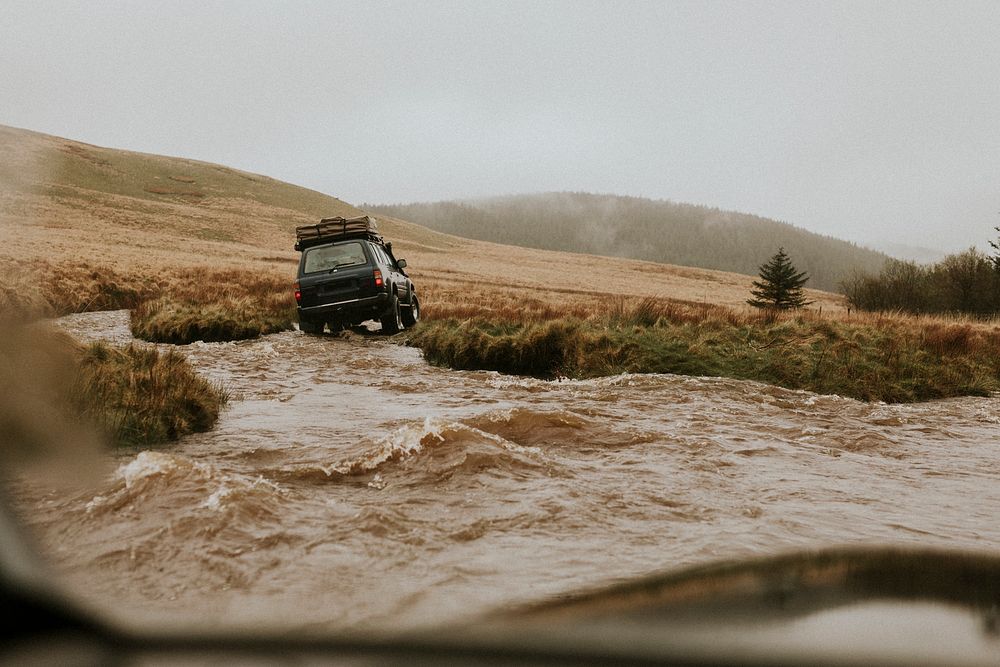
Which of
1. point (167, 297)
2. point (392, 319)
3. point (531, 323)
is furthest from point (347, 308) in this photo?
point (167, 297)

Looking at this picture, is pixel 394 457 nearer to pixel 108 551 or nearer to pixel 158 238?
pixel 108 551

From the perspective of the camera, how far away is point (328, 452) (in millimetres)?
4797

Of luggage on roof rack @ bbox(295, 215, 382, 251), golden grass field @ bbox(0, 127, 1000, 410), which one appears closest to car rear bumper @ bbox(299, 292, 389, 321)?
golden grass field @ bbox(0, 127, 1000, 410)

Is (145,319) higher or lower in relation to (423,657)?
lower

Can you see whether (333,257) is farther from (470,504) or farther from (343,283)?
(470,504)

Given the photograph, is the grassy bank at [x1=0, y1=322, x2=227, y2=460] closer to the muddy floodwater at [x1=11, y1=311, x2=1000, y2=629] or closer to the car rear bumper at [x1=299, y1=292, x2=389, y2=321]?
the muddy floodwater at [x1=11, y1=311, x2=1000, y2=629]

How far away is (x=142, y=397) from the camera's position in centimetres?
553

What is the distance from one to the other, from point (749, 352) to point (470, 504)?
734cm

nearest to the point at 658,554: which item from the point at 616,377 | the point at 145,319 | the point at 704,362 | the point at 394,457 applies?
the point at 394,457

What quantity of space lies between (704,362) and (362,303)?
22.6 feet

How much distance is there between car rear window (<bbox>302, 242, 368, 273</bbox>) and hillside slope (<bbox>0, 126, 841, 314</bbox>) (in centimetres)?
633

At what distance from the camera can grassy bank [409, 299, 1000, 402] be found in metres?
9.17

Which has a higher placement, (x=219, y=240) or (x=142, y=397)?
(x=219, y=240)

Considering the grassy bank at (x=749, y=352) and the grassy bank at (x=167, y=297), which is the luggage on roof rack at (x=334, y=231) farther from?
the grassy bank at (x=749, y=352)
